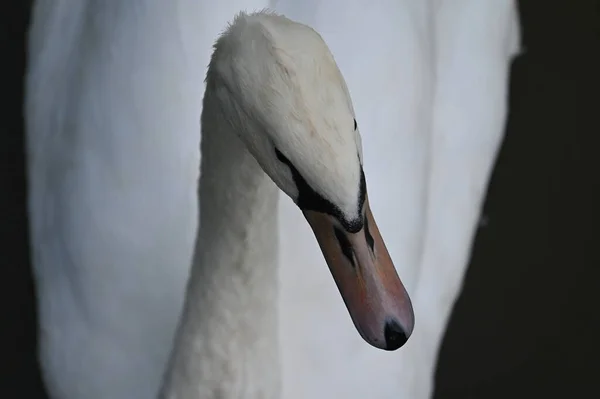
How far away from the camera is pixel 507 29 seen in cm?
337

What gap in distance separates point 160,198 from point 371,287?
964 mm

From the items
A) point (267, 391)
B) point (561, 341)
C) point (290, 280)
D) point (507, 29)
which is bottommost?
point (561, 341)

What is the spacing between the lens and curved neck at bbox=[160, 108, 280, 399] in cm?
170

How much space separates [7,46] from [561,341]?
2051mm

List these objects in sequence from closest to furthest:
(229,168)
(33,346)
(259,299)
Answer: (229,168) → (259,299) → (33,346)

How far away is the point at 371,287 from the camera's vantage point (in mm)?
1567

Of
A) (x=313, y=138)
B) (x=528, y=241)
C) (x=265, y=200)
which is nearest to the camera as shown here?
(x=313, y=138)

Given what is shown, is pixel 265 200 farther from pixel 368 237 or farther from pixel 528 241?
pixel 528 241

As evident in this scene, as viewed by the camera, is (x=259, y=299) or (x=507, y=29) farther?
(x=507, y=29)

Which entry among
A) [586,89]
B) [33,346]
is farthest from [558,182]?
[33,346]

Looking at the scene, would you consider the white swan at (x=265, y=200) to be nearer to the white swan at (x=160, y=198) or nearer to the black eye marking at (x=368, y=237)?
the black eye marking at (x=368, y=237)

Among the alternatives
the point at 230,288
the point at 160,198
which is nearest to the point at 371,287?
the point at 230,288

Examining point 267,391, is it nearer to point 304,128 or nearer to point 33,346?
point 304,128

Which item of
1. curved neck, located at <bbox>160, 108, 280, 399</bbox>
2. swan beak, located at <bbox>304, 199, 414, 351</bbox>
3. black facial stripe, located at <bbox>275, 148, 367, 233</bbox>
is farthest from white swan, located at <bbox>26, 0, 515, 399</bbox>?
Answer: black facial stripe, located at <bbox>275, 148, 367, 233</bbox>
